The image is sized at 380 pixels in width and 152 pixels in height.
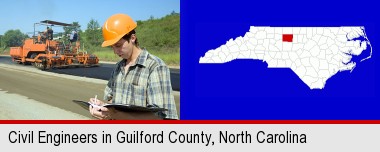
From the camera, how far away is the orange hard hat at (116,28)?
192cm

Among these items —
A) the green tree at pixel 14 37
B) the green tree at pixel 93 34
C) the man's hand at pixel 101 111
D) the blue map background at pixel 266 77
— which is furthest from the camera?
the green tree at pixel 14 37

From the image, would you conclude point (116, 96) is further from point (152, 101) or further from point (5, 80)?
point (5, 80)

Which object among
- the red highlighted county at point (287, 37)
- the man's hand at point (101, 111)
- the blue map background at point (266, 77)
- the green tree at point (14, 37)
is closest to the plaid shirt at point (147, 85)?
the man's hand at point (101, 111)

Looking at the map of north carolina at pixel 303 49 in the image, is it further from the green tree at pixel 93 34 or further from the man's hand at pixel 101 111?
the green tree at pixel 93 34

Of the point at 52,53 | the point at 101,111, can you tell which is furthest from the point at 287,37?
the point at 52,53

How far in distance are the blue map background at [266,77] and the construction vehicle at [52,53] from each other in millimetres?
10748

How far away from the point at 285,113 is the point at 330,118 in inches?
14.3

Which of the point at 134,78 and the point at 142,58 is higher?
the point at 142,58

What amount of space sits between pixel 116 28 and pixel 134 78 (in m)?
0.28

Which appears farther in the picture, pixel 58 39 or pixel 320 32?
pixel 58 39

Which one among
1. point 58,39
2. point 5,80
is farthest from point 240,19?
point 58,39

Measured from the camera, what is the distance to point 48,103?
20.7 feet

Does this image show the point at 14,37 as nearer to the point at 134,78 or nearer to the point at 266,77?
the point at 266,77

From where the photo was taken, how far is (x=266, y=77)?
288 centimetres
